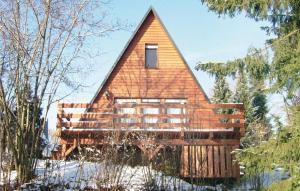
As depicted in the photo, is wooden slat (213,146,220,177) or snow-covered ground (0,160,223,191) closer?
snow-covered ground (0,160,223,191)

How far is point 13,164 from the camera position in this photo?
1036 centimetres

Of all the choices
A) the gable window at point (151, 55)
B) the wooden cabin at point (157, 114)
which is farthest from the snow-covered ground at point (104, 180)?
the gable window at point (151, 55)

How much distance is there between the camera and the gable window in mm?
18703

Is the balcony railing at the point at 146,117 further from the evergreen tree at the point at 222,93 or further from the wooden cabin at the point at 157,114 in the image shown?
the evergreen tree at the point at 222,93

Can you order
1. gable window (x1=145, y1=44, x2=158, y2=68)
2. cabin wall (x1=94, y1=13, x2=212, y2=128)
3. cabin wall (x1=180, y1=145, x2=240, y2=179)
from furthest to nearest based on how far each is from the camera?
1. gable window (x1=145, y1=44, x2=158, y2=68)
2. cabin wall (x1=94, y1=13, x2=212, y2=128)
3. cabin wall (x1=180, y1=145, x2=240, y2=179)

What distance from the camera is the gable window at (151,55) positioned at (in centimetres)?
1870

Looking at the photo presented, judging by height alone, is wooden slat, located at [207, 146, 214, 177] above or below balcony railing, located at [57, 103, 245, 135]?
below

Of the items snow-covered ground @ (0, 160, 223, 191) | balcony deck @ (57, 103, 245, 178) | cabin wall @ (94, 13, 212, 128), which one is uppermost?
cabin wall @ (94, 13, 212, 128)

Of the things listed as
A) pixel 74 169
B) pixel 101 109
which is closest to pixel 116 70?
pixel 101 109

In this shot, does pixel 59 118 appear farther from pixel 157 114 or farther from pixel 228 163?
pixel 228 163

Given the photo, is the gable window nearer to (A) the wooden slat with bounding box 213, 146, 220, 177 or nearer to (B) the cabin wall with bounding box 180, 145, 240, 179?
(B) the cabin wall with bounding box 180, 145, 240, 179

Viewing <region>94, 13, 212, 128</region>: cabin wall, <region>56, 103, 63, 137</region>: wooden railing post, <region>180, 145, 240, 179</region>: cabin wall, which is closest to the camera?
<region>180, 145, 240, 179</region>: cabin wall

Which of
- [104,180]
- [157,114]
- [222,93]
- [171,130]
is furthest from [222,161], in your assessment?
[222,93]

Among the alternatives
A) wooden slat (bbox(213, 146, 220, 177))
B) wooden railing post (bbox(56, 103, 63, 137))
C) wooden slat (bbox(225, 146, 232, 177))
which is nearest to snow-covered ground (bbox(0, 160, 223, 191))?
wooden slat (bbox(213, 146, 220, 177))
